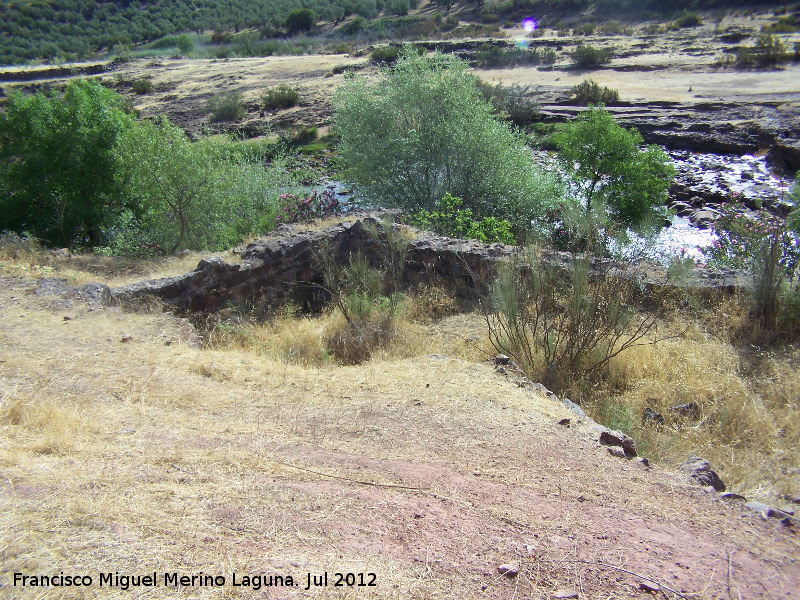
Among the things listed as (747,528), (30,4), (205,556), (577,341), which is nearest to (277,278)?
(577,341)

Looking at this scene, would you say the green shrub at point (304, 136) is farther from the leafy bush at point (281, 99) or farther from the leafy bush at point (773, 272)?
the leafy bush at point (773, 272)

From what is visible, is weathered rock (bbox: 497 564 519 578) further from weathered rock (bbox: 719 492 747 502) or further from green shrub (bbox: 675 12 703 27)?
green shrub (bbox: 675 12 703 27)

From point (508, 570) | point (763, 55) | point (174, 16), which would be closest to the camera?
point (508, 570)

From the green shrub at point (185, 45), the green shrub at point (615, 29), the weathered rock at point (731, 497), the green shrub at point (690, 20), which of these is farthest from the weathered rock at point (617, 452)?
the green shrub at point (185, 45)

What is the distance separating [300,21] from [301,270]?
173ft

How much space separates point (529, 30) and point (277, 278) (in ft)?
142

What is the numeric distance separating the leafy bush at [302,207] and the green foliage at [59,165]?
4137 mm

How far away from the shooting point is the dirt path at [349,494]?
289 centimetres

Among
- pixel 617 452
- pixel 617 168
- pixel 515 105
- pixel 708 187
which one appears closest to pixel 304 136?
pixel 515 105

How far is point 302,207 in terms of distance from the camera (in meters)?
15.7

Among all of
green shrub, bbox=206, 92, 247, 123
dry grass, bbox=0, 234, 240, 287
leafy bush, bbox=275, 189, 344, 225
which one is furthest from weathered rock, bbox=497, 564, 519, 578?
green shrub, bbox=206, 92, 247, 123

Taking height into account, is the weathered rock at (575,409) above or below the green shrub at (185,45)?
below

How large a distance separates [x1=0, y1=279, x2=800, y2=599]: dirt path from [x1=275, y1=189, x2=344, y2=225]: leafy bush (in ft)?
31.7

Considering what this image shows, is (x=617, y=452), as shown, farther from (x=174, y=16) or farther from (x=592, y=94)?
(x=174, y=16)
